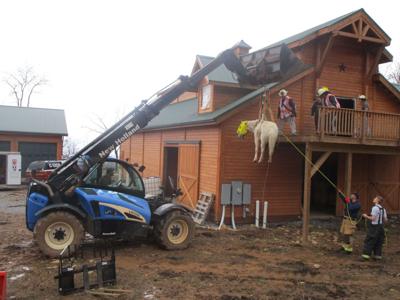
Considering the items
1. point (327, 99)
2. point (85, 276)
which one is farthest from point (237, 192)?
point (85, 276)

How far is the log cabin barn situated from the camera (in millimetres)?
12781

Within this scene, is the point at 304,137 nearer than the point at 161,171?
Yes

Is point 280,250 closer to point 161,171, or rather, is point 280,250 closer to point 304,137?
point 304,137

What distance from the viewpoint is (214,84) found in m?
14.8

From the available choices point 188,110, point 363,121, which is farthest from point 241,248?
point 188,110

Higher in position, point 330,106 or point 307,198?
point 330,106

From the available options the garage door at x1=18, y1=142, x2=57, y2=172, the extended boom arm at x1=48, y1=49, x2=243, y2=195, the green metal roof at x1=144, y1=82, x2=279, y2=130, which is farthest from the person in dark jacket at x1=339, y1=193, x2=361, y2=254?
the garage door at x1=18, y1=142, x2=57, y2=172

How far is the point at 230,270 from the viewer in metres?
8.27

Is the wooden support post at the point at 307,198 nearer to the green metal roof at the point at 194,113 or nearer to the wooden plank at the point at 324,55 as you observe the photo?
the green metal roof at the point at 194,113

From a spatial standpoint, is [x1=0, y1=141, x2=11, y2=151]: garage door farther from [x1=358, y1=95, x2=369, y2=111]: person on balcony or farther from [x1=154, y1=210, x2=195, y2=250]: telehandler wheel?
[x1=358, y1=95, x2=369, y2=111]: person on balcony

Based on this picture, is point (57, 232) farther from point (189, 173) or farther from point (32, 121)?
point (32, 121)

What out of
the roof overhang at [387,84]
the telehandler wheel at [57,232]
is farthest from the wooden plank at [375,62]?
the telehandler wheel at [57,232]

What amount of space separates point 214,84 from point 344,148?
17.1 ft

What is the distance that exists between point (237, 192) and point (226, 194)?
43 centimetres
